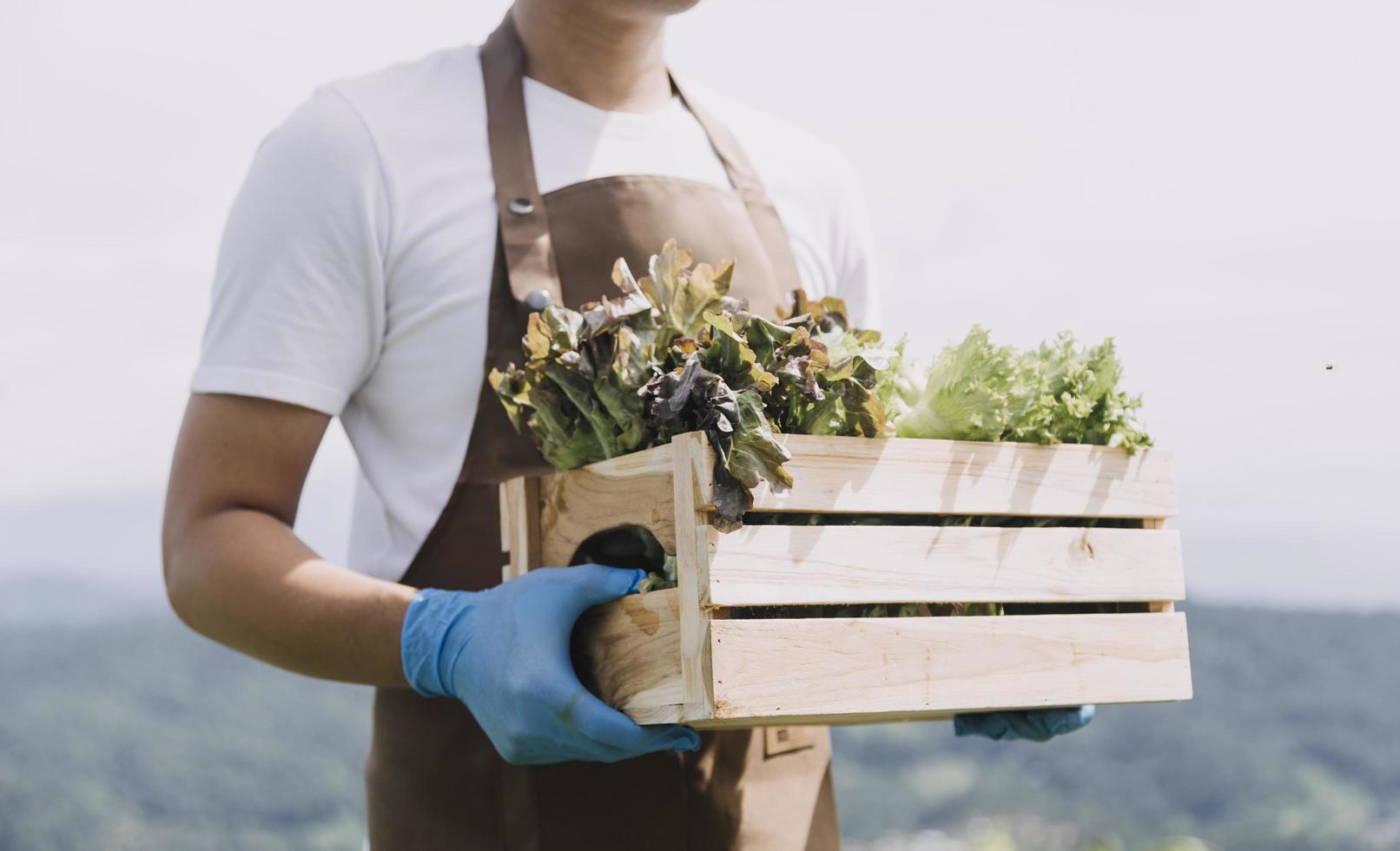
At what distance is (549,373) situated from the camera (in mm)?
1561

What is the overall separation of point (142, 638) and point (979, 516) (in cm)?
1089

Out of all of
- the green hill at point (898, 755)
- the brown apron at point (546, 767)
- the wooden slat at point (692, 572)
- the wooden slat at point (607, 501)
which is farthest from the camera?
the green hill at point (898, 755)

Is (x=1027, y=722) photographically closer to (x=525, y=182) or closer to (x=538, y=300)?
(x=538, y=300)

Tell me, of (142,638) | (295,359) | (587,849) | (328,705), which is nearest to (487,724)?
(587,849)

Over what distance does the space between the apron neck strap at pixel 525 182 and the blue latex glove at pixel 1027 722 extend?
762 millimetres

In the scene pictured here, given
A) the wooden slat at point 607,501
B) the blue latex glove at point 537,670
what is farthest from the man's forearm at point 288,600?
the wooden slat at point 607,501

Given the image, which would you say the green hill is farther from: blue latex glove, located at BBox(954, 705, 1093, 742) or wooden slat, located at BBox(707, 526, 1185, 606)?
wooden slat, located at BBox(707, 526, 1185, 606)

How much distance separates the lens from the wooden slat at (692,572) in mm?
1340

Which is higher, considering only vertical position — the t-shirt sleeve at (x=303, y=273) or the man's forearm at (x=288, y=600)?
the t-shirt sleeve at (x=303, y=273)

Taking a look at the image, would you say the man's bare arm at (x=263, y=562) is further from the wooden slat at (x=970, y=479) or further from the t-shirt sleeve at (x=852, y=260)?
the t-shirt sleeve at (x=852, y=260)

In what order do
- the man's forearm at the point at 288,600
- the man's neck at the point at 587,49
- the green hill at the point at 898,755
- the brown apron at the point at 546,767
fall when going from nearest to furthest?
the man's forearm at the point at 288,600, the brown apron at the point at 546,767, the man's neck at the point at 587,49, the green hill at the point at 898,755

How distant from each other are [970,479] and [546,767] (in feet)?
2.38

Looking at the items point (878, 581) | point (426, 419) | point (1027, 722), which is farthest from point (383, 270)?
point (1027, 722)

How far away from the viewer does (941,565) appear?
1544mm
